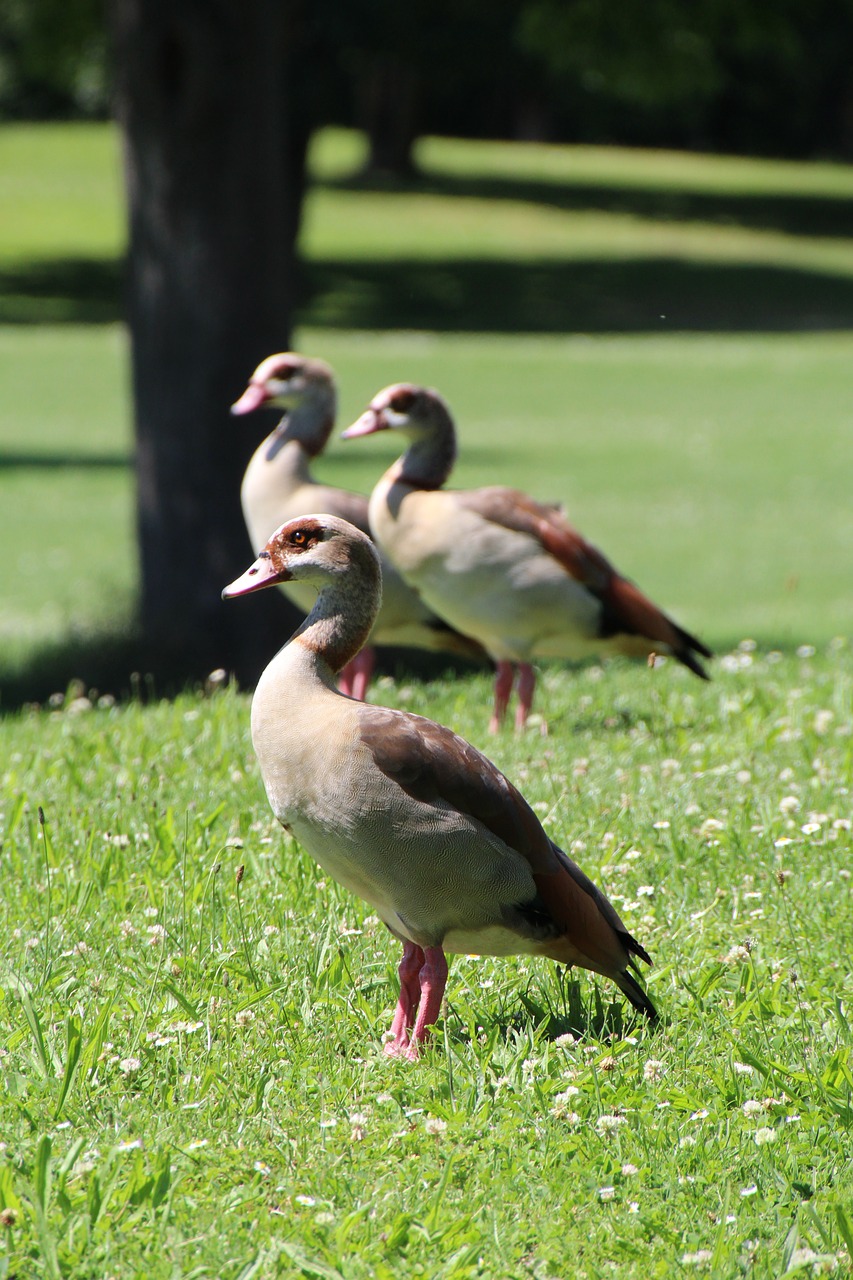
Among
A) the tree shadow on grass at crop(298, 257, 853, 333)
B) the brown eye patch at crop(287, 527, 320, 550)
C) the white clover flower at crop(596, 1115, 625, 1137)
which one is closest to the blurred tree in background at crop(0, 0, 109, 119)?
the tree shadow on grass at crop(298, 257, 853, 333)

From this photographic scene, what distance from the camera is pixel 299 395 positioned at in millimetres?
7742

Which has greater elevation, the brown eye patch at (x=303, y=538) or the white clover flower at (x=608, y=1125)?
the brown eye patch at (x=303, y=538)

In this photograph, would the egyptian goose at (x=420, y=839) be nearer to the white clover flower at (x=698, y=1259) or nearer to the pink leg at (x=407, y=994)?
the pink leg at (x=407, y=994)

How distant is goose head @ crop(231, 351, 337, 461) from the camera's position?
770 cm

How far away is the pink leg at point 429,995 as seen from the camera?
3.81m

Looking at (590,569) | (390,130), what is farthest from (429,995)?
(390,130)

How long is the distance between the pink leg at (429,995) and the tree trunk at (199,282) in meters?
6.33

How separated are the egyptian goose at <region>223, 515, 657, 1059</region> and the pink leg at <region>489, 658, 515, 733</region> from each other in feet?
9.67

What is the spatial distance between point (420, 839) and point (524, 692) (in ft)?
11.2

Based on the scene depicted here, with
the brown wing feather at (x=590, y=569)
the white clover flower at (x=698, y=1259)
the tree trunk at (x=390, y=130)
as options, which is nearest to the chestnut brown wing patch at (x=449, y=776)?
the white clover flower at (x=698, y=1259)

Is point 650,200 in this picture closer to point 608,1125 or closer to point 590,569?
point 590,569

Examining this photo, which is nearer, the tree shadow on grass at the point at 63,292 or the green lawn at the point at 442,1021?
the green lawn at the point at 442,1021

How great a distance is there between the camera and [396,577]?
7.61m

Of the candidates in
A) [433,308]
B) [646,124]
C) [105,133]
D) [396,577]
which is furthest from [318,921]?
[646,124]
